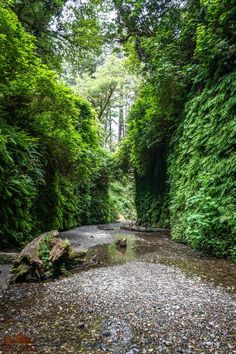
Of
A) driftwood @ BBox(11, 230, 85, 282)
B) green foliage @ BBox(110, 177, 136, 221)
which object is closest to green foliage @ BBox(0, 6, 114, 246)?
driftwood @ BBox(11, 230, 85, 282)

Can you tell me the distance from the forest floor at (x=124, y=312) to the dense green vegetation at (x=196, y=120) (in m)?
1.55

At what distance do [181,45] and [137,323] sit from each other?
8.75 m

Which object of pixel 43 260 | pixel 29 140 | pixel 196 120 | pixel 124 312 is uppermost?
pixel 196 120

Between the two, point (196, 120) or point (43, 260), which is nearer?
point (43, 260)

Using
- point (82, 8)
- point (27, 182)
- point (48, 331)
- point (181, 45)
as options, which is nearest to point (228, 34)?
point (181, 45)

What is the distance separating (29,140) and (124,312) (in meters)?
5.27

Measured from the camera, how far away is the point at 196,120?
25.8ft

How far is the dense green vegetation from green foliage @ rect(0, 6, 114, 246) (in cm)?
348

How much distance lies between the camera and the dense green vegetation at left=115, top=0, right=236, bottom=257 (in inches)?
227

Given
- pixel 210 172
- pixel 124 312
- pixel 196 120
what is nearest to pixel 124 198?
pixel 196 120

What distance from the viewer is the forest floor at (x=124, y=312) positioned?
2.18 meters

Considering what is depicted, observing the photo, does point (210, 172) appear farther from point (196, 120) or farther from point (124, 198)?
point (124, 198)

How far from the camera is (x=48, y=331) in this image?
7.84 feet

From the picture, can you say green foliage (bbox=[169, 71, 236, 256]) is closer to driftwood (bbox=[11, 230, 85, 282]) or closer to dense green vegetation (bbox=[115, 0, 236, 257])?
dense green vegetation (bbox=[115, 0, 236, 257])
